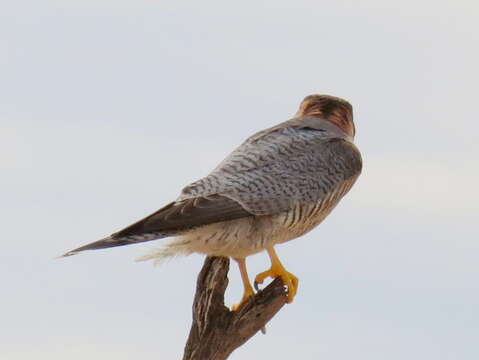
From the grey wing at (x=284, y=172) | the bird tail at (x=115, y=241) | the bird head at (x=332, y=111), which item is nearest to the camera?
the bird tail at (x=115, y=241)

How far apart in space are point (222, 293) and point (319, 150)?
1627mm

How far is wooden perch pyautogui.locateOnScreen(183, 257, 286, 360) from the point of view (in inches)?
391

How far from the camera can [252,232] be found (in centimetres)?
1017

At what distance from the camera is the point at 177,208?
9.72 metres

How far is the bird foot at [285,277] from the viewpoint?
33.9 ft

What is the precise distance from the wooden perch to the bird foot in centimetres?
13

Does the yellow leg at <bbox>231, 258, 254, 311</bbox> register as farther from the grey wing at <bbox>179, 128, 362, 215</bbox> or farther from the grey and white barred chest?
the grey wing at <bbox>179, 128, 362, 215</bbox>

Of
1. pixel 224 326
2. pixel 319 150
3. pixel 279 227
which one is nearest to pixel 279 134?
pixel 319 150

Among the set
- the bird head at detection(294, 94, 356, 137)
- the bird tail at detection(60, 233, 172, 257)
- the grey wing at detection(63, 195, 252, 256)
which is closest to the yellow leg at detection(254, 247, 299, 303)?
the grey wing at detection(63, 195, 252, 256)

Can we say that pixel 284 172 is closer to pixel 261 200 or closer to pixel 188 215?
pixel 261 200

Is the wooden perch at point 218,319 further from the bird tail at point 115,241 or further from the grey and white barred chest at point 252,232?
the bird tail at point 115,241

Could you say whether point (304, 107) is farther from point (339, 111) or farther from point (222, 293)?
point (222, 293)

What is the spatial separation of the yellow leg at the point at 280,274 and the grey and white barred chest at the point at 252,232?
6.1 inches

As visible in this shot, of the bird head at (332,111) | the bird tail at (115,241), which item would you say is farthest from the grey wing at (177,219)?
the bird head at (332,111)
